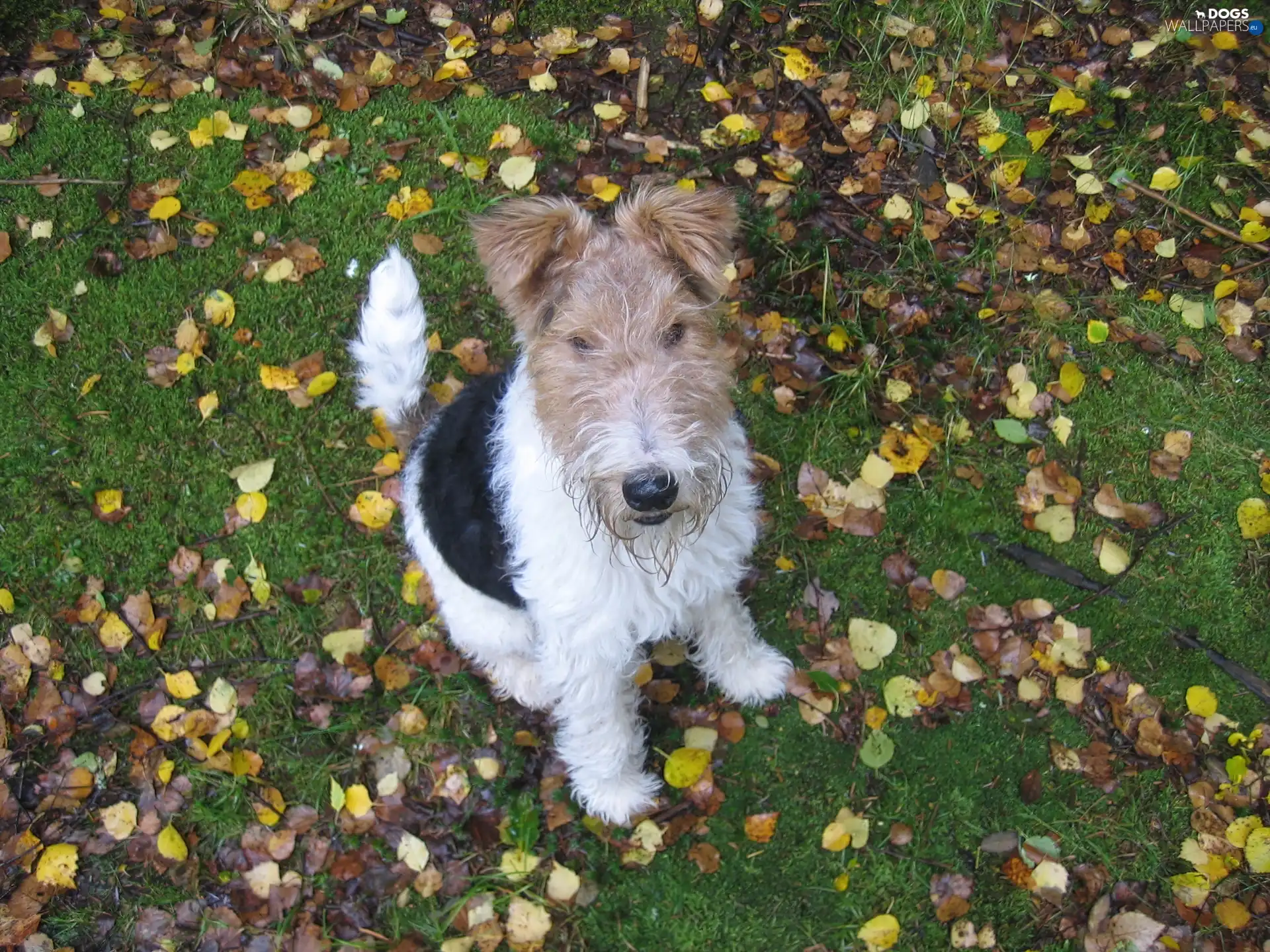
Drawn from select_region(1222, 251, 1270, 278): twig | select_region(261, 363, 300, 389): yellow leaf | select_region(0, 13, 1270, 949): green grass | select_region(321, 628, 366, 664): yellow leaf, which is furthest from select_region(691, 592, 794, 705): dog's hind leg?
select_region(1222, 251, 1270, 278): twig

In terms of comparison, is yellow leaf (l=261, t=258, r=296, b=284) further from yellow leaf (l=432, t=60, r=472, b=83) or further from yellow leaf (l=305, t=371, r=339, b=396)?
yellow leaf (l=432, t=60, r=472, b=83)

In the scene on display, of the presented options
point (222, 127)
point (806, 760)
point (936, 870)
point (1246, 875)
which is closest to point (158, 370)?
point (222, 127)

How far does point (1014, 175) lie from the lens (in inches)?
199

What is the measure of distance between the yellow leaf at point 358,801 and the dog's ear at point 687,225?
297cm

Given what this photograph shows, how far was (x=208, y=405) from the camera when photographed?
482cm

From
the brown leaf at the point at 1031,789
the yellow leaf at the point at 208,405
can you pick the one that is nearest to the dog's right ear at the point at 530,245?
the yellow leaf at the point at 208,405

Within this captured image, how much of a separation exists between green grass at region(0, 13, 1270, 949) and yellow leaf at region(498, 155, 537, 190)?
0.22 m

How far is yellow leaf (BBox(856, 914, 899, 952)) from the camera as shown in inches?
140

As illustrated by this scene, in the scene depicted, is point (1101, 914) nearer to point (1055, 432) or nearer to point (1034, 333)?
point (1055, 432)

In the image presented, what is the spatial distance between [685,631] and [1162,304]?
355 centimetres

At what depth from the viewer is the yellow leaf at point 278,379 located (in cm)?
484

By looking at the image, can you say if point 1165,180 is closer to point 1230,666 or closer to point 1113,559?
point 1113,559

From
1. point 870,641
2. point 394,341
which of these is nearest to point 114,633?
point 394,341

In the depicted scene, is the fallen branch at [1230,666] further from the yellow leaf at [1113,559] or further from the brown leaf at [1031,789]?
the brown leaf at [1031,789]
